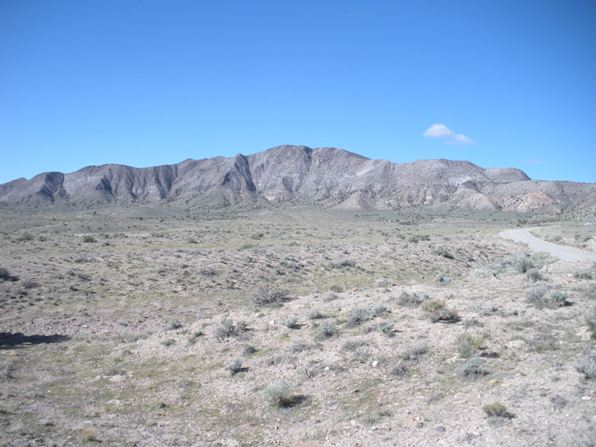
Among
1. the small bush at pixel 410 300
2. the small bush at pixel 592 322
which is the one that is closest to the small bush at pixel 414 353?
the small bush at pixel 592 322

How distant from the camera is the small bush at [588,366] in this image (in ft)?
28.8

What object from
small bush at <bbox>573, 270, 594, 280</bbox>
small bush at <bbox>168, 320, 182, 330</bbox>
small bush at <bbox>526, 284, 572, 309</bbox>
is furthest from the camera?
small bush at <bbox>573, 270, 594, 280</bbox>

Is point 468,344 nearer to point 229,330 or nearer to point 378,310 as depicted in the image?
point 378,310

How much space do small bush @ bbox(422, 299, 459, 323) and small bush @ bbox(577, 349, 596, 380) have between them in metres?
4.49

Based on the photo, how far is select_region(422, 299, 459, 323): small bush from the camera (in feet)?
45.5

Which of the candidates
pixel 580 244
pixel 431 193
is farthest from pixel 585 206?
pixel 580 244

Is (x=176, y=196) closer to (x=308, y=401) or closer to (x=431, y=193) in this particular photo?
(x=431, y=193)

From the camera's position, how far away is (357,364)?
11.6m

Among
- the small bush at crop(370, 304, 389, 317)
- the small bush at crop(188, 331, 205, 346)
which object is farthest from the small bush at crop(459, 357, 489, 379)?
the small bush at crop(188, 331, 205, 346)

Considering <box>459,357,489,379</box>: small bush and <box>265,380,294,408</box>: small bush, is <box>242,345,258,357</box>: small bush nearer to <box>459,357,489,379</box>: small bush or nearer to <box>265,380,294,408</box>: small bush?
<box>265,380,294,408</box>: small bush

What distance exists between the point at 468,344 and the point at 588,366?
9.29 ft

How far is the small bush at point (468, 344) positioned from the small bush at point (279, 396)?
448 centimetres

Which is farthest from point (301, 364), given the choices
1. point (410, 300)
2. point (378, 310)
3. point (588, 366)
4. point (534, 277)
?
point (534, 277)

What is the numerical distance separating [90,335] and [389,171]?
181446 millimetres
